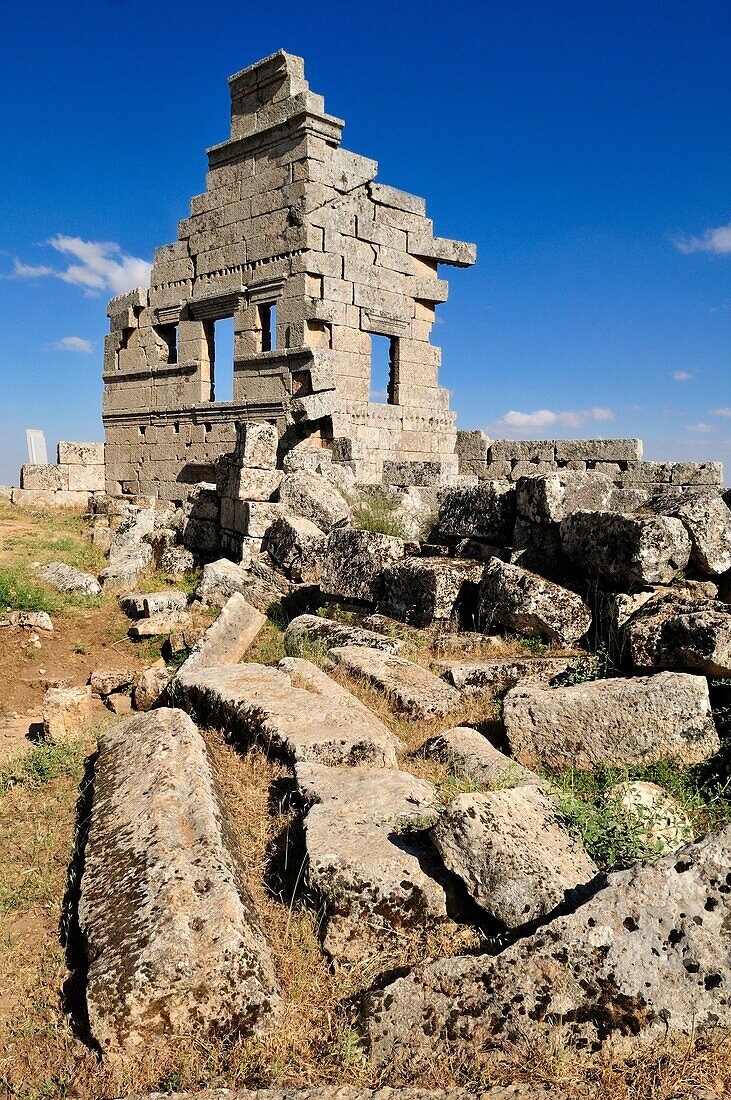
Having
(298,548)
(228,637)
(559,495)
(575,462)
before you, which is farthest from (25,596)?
(575,462)

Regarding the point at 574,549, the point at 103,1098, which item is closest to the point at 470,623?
the point at 574,549

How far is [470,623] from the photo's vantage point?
274 inches

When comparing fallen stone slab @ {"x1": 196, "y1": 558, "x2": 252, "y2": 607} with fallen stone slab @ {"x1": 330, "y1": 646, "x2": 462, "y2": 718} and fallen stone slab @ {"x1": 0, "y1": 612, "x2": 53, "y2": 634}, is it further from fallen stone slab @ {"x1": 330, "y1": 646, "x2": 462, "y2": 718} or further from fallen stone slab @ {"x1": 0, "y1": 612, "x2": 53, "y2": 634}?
fallen stone slab @ {"x1": 330, "y1": 646, "x2": 462, "y2": 718}

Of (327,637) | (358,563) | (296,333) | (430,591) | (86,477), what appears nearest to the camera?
(430,591)

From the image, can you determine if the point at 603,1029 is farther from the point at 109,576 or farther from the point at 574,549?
the point at 109,576

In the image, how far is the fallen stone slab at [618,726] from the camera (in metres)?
4.34

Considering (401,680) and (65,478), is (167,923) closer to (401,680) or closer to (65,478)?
(401,680)

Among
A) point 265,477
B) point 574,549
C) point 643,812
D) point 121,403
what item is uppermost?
point 121,403

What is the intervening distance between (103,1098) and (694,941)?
78.2 inches

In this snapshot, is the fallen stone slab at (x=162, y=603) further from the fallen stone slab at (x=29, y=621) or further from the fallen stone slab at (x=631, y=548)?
the fallen stone slab at (x=631, y=548)

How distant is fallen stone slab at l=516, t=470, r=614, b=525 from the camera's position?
7066mm

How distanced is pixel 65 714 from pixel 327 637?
2.40 metres

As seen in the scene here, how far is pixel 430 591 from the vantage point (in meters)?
6.93

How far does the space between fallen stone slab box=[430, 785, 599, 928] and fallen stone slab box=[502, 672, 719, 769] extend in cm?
113
